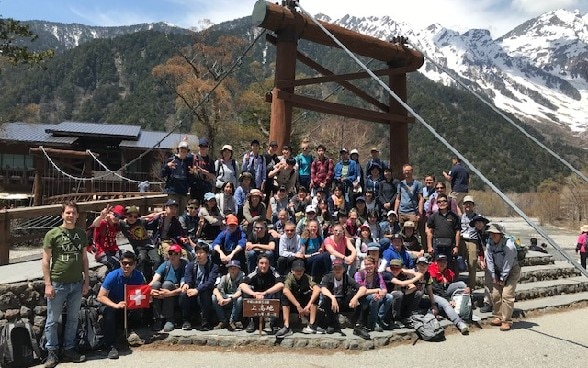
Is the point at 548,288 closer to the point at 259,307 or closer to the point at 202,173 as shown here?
the point at 259,307

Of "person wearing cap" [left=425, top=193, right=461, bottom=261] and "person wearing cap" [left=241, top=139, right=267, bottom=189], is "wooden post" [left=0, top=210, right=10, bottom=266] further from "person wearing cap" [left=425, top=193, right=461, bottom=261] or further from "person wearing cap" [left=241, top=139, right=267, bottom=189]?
"person wearing cap" [left=425, top=193, right=461, bottom=261]

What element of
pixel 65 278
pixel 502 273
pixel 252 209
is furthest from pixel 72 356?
pixel 502 273

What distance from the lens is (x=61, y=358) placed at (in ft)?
19.6

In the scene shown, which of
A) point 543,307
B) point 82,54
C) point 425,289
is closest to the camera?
point 425,289

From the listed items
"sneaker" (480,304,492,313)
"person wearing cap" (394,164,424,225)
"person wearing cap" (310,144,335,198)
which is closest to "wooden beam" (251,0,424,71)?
"person wearing cap" (310,144,335,198)

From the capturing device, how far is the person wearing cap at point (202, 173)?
29.5ft

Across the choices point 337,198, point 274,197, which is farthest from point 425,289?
point 274,197

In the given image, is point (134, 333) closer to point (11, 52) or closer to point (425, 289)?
point (425, 289)

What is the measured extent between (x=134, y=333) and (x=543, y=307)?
7163 mm

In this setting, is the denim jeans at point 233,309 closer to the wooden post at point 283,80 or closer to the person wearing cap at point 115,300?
the person wearing cap at point 115,300

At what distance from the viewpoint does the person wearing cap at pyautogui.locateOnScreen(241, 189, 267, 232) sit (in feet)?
26.7

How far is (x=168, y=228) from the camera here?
7988mm

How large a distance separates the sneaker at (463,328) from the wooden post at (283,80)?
462cm

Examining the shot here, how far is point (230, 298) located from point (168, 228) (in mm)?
1791
